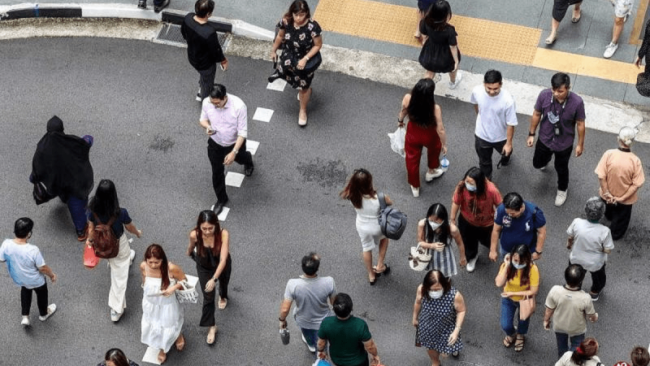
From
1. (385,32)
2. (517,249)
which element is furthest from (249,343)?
(385,32)

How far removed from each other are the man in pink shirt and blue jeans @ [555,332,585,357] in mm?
1769

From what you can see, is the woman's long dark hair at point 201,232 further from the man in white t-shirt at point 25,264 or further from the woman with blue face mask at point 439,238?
the woman with blue face mask at point 439,238

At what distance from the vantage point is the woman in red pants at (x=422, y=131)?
11.3 metres

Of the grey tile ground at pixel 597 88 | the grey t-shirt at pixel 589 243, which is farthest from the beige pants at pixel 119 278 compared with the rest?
the grey tile ground at pixel 597 88

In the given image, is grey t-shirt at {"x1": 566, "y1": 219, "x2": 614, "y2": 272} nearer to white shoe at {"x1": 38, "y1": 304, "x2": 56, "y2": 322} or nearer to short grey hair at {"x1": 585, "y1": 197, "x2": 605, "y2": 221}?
short grey hair at {"x1": 585, "y1": 197, "x2": 605, "y2": 221}

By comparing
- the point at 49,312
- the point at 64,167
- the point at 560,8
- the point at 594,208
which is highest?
the point at 560,8

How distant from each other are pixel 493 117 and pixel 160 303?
13.3 feet

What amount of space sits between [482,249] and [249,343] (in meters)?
2.73

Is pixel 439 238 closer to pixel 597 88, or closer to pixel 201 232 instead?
pixel 201 232

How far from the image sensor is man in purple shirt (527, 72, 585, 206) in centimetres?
1127

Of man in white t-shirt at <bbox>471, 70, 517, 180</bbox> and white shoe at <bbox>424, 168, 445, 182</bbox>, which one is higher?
man in white t-shirt at <bbox>471, 70, 517, 180</bbox>

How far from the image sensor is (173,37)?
47.4 ft

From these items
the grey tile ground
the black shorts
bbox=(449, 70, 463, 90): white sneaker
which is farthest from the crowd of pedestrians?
the black shorts

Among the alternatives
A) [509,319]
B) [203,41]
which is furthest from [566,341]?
[203,41]
